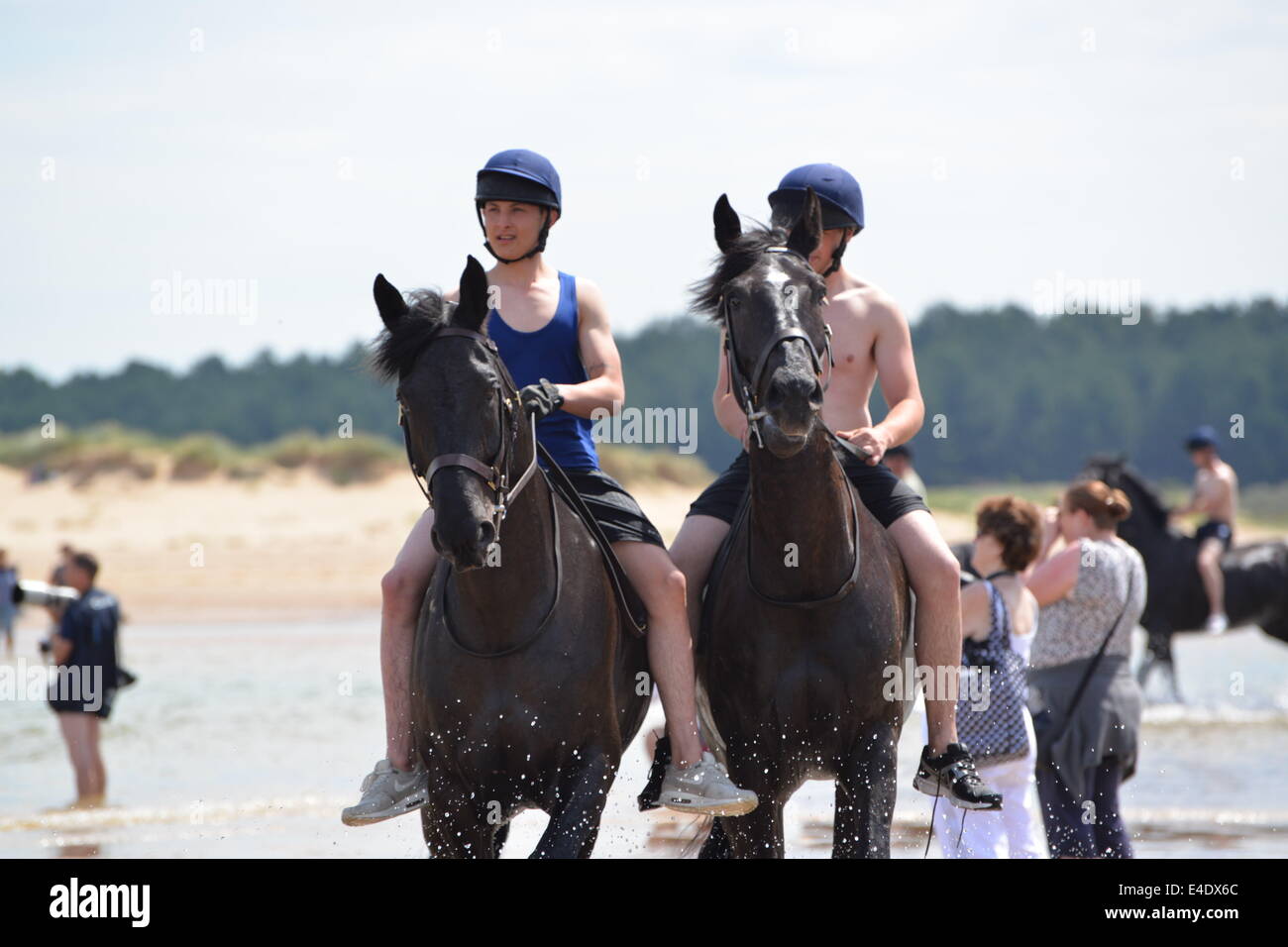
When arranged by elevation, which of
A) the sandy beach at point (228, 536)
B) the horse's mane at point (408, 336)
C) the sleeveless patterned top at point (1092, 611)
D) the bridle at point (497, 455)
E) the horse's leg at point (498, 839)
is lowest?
the sandy beach at point (228, 536)

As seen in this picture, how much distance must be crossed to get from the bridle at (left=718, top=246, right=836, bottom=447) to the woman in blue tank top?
516mm

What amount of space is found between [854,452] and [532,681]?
4.79 ft

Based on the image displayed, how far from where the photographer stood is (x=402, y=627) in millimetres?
5988

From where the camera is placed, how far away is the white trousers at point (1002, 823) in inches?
296

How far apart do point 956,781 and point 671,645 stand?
1.24 m

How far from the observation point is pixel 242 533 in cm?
3562

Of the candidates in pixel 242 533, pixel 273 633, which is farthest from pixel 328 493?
pixel 273 633

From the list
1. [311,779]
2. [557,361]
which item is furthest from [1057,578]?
[311,779]

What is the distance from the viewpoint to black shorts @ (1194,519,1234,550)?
63.8ft

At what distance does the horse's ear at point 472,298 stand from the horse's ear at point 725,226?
3.43ft

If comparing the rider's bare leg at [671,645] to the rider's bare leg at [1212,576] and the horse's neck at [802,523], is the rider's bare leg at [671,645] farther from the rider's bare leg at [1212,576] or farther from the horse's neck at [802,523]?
the rider's bare leg at [1212,576]

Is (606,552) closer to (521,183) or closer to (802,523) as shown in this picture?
(802,523)

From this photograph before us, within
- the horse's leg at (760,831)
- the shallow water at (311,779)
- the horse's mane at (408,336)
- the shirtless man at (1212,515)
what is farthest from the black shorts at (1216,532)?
the horse's mane at (408,336)
